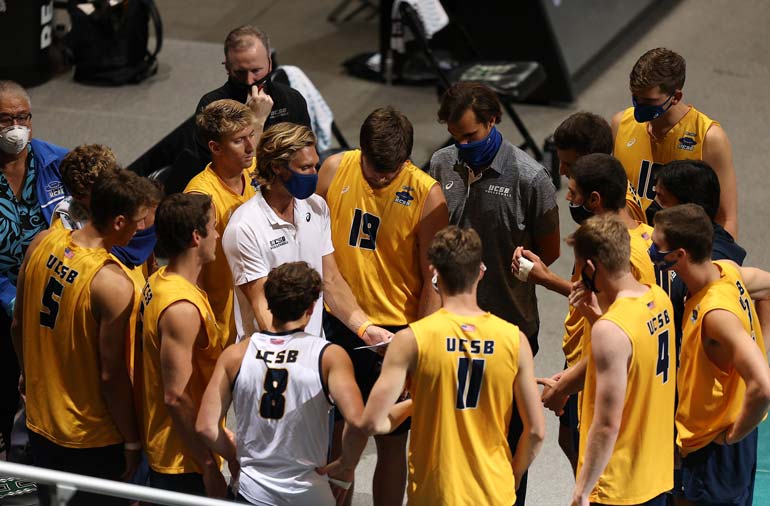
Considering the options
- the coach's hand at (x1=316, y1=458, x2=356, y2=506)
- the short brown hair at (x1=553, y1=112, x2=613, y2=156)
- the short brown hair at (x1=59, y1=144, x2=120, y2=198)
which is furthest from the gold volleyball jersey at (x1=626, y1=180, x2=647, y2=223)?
the short brown hair at (x1=59, y1=144, x2=120, y2=198)

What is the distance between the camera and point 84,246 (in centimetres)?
414

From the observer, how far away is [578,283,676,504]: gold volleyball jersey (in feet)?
12.2

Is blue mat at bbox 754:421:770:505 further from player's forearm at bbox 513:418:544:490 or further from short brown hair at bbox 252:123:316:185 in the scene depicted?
short brown hair at bbox 252:123:316:185

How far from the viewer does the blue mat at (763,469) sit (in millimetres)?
5191

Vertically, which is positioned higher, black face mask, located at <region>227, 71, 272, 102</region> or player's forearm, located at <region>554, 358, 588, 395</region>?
black face mask, located at <region>227, 71, 272, 102</region>

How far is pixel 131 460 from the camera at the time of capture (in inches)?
168

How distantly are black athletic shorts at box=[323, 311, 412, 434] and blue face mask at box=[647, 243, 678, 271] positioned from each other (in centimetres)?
117

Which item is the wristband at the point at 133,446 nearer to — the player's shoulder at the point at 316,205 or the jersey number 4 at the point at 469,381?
the player's shoulder at the point at 316,205

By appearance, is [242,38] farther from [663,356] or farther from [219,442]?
[663,356]

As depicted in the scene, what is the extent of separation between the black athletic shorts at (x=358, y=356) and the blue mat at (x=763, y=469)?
1.72 m

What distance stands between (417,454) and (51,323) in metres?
1.46

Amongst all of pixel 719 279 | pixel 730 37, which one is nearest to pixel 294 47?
pixel 730 37

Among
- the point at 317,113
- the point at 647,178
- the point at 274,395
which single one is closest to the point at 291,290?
the point at 274,395

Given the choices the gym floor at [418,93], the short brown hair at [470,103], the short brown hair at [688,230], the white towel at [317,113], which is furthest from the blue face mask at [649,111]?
the white towel at [317,113]
